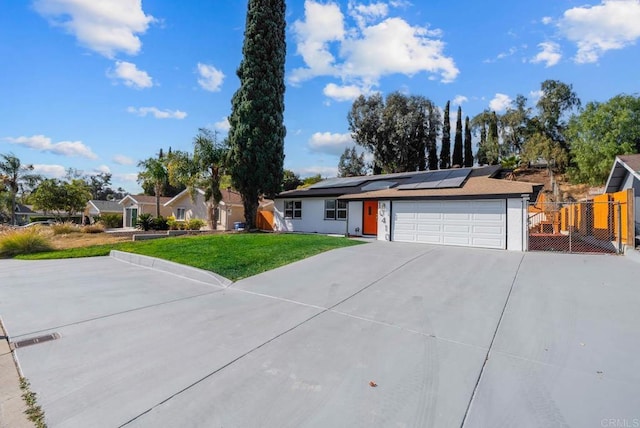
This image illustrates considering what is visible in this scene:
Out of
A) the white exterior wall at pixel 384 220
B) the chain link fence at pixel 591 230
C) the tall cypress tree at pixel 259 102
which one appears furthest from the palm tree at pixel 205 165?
the chain link fence at pixel 591 230

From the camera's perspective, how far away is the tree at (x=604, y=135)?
83.0 ft

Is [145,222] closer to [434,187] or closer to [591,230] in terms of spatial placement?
[434,187]

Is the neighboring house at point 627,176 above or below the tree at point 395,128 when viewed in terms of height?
below

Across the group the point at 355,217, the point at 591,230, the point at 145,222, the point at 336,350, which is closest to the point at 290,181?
the point at 145,222

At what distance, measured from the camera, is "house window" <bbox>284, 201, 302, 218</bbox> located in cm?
1990

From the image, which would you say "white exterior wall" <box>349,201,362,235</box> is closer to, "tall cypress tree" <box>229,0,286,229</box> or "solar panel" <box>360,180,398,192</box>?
"solar panel" <box>360,180,398,192</box>

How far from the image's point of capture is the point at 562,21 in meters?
10.4

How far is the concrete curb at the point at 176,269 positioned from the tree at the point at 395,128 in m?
27.3

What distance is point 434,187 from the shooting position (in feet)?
46.1

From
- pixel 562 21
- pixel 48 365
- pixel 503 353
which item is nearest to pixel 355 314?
pixel 503 353

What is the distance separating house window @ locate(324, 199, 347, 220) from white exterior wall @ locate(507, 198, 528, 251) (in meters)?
8.48

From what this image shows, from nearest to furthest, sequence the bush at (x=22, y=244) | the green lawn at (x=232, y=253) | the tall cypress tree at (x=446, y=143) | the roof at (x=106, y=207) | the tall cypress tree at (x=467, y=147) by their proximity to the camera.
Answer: the green lawn at (x=232, y=253)
the bush at (x=22, y=244)
the tall cypress tree at (x=446, y=143)
the tall cypress tree at (x=467, y=147)
the roof at (x=106, y=207)

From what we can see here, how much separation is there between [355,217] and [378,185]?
2.93 m

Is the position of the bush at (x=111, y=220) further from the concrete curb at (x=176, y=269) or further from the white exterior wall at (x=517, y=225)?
the white exterior wall at (x=517, y=225)
